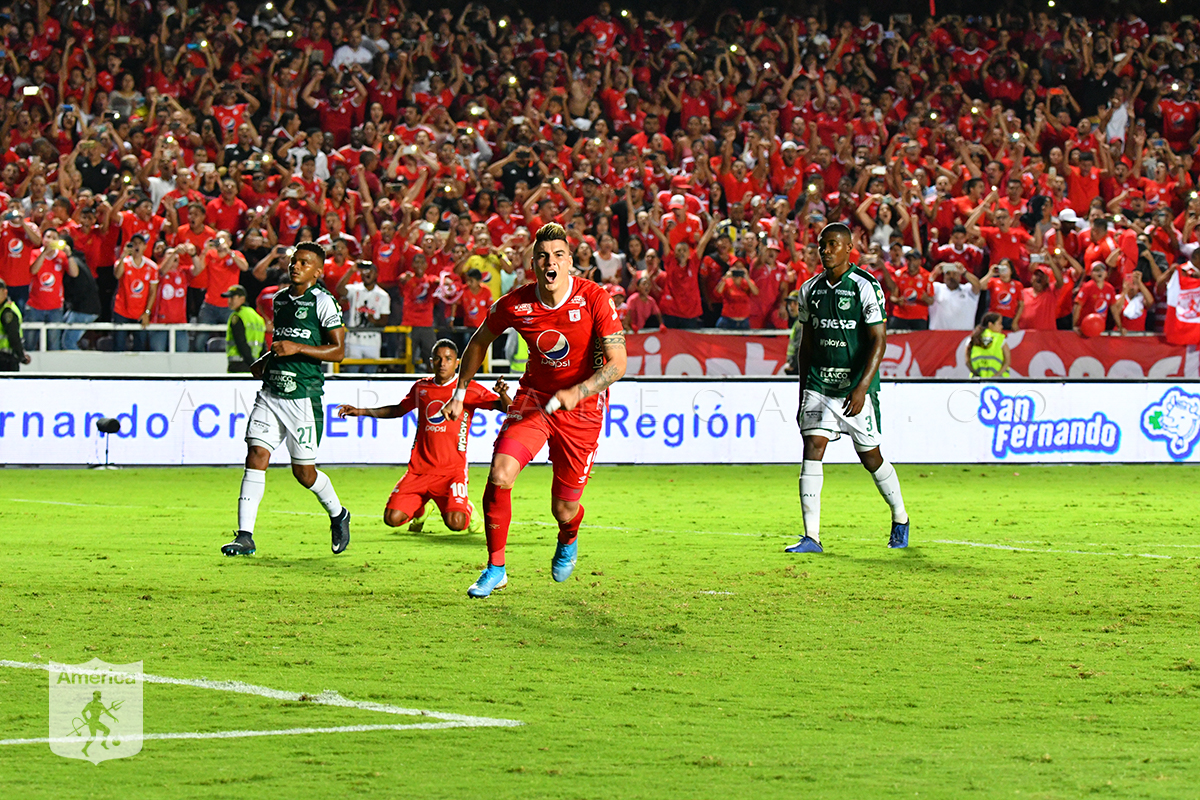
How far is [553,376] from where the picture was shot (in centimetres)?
897

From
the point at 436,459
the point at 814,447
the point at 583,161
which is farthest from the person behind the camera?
the point at 583,161

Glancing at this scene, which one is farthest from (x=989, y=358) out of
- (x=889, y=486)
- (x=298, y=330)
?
(x=298, y=330)

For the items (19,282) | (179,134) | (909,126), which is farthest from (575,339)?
(909,126)

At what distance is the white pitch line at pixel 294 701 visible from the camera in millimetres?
5656

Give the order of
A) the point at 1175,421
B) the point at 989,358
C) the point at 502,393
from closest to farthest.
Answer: the point at 502,393 < the point at 1175,421 < the point at 989,358

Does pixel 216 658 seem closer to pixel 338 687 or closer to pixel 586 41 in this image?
pixel 338 687

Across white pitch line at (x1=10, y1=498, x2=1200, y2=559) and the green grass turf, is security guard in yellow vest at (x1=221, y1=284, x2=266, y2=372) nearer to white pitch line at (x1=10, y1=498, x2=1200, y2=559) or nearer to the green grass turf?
white pitch line at (x1=10, y1=498, x2=1200, y2=559)

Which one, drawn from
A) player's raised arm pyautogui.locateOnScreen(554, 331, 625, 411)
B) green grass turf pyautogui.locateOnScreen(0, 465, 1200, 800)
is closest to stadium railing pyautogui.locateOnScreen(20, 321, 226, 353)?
green grass turf pyautogui.locateOnScreen(0, 465, 1200, 800)

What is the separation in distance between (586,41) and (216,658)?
22.1 meters

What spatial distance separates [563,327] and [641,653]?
213 centimetres

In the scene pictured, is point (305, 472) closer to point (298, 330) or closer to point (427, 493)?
point (298, 330)

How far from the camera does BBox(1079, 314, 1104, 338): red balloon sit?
22750mm

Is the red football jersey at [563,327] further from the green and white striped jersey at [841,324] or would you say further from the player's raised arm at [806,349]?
the player's raised arm at [806,349]

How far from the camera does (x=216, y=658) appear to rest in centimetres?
719
